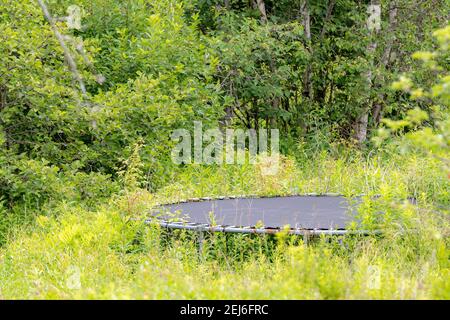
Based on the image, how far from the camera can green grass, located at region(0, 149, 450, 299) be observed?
419cm

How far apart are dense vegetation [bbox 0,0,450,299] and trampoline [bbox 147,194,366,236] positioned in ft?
0.42

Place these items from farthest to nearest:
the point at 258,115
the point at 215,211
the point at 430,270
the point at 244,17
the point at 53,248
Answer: the point at 258,115 → the point at 244,17 → the point at 215,211 → the point at 53,248 → the point at 430,270

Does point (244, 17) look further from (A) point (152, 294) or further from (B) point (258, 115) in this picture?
(A) point (152, 294)

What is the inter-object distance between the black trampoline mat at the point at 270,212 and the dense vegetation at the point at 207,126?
30 cm

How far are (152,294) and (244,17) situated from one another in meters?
8.77

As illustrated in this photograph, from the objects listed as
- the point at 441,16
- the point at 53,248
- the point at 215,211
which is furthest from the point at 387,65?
the point at 53,248

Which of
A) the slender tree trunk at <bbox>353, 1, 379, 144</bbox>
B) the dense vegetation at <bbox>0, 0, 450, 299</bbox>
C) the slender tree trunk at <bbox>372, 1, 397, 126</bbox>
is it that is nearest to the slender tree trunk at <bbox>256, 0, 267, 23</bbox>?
the dense vegetation at <bbox>0, 0, 450, 299</bbox>

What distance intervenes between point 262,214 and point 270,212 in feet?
0.56

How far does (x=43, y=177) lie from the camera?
26.5ft

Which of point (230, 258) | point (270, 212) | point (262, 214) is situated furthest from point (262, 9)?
point (230, 258)

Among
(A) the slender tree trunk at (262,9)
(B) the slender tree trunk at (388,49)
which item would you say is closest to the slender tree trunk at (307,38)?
(A) the slender tree trunk at (262,9)

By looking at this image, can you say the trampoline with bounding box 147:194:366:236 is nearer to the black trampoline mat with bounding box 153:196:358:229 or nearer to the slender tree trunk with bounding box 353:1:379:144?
the black trampoline mat with bounding box 153:196:358:229

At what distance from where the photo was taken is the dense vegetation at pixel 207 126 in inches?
190

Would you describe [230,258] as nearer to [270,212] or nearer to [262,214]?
[262,214]
